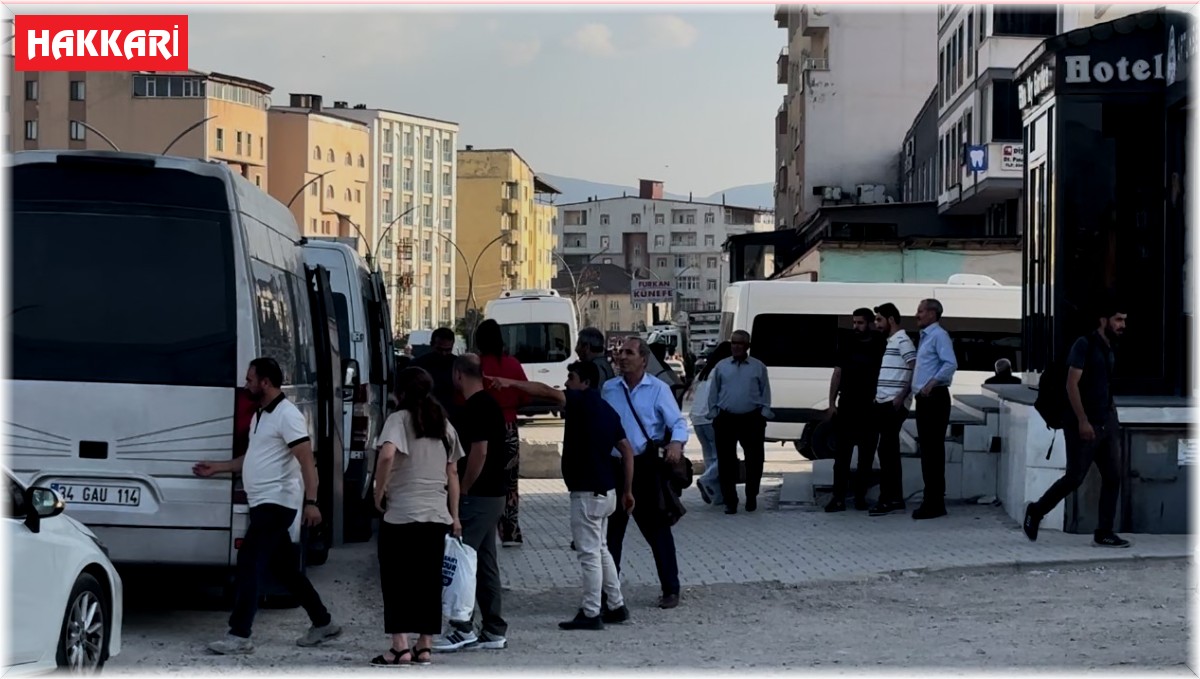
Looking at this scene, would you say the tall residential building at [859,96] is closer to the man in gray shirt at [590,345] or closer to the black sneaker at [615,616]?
the man in gray shirt at [590,345]

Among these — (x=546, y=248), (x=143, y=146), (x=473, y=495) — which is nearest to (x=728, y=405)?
(x=473, y=495)

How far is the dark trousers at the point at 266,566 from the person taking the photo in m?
9.61

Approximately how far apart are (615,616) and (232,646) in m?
2.35

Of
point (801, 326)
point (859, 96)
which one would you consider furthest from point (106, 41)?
point (859, 96)

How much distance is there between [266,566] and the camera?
32.2 ft

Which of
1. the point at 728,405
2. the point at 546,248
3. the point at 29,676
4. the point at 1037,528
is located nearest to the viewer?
the point at 29,676

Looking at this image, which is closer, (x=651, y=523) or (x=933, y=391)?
(x=651, y=523)

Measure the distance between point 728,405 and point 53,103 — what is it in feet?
339

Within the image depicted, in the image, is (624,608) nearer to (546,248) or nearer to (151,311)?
(151,311)

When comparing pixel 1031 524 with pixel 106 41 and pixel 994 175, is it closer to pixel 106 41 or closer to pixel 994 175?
pixel 106 41

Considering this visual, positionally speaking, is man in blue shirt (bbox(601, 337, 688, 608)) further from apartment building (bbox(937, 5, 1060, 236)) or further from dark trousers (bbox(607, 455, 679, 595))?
apartment building (bbox(937, 5, 1060, 236))

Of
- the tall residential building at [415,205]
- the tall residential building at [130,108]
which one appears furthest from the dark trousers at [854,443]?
the tall residential building at [415,205]

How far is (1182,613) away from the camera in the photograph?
10.7 metres

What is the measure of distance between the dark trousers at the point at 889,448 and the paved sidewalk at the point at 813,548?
30 centimetres
